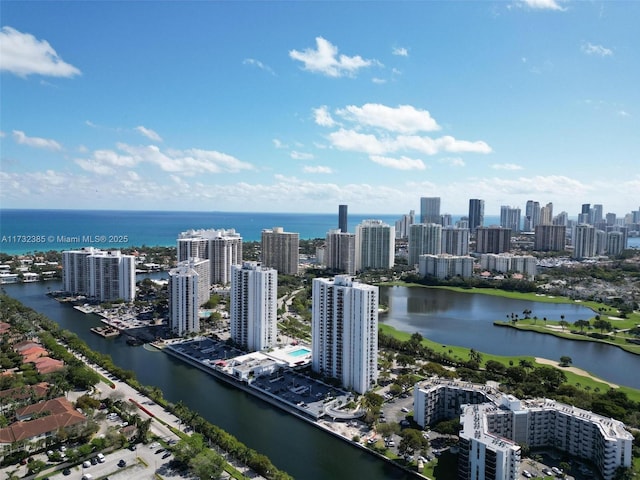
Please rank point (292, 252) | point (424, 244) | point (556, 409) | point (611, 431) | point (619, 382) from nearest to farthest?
point (611, 431), point (556, 409), point (619, 382), point (292, 252), point (424, 244)

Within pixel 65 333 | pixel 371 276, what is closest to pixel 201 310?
pixel 65 333

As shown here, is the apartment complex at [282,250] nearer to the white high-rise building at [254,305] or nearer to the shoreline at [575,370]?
the white high-rise building at [254,305]

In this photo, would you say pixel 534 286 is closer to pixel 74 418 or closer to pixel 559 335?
pixel 559 335

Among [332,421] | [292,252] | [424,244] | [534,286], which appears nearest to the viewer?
[332,421]

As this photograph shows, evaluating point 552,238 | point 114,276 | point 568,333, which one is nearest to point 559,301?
point 568,333

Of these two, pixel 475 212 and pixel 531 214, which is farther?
pixel 531 214

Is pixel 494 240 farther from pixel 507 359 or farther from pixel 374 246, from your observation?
pixel 507 359

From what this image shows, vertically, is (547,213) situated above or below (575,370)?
above

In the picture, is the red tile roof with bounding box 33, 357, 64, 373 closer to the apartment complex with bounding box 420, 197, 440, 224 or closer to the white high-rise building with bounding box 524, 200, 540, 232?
the apartment complex with bounding box 420, 197, 440, 224
